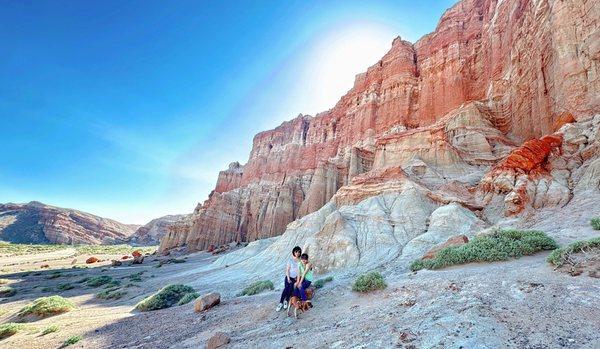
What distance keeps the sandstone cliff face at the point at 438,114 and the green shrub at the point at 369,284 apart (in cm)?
1975

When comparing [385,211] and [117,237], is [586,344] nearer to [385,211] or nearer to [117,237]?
[385,211]

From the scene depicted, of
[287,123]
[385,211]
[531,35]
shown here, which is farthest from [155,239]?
[531,35]

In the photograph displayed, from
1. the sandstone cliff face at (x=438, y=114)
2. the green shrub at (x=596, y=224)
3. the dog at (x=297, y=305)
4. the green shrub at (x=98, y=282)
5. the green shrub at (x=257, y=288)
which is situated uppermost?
the sandstone cliff face at (x=438, y=114)

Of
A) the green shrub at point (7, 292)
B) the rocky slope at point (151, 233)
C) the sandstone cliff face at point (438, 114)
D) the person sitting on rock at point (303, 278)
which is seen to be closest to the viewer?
the person sitting on rock at point (303, 278)

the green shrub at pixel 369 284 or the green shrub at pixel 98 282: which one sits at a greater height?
the green shrub at pixel 369 284

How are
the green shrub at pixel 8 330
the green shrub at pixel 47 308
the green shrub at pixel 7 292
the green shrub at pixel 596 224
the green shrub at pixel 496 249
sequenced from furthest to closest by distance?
1. the green shrub at pixel 7 292
2. the green shrub at pixel 47 308
3. the green shrub at pixel 8 330
4. the green shrub at pixel 596 224
5. the green shrub at pixel 496 249

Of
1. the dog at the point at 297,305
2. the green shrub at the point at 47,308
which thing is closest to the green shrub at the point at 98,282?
the green shrub at the point at 47,308

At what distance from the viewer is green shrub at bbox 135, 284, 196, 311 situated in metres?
14.3

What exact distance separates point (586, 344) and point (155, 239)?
15595cm

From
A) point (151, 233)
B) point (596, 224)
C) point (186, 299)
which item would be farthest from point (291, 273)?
point (151, 233)

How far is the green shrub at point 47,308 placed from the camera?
48.3 ft

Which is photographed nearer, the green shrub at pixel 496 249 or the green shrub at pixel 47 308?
the green shrub at pixel 496 249

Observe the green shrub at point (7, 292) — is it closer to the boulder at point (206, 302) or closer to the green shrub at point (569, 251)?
the boulder at point (206, 302)

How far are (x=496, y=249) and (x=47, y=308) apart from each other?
66.5 ft
